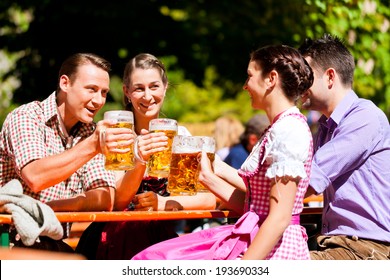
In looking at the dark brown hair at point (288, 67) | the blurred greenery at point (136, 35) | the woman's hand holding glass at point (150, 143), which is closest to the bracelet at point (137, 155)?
the woman's hand holding glass at point (150, 143)

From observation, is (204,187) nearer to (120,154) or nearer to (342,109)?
(120,154)

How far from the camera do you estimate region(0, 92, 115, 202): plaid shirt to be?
3301 mm

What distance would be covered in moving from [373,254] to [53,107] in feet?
5.15

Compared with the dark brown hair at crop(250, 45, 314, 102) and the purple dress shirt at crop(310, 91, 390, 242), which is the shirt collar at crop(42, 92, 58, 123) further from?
the purple dress shirt at crop(310, 91, 390, 242)

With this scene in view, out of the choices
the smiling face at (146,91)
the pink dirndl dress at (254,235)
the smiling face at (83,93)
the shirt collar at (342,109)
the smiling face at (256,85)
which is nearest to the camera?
the pink dirndl dress at (254,235)

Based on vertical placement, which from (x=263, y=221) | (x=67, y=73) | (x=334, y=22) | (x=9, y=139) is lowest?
(x=263, y=221)

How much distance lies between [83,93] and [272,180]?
1162mm

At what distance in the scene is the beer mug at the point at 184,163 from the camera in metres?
3.05

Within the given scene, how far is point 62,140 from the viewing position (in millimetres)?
3580

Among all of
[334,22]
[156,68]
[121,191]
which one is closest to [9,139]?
[121,191]

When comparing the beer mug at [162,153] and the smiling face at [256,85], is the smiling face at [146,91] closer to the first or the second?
the beer mug at [162,153]

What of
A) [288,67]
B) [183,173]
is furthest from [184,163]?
[288,67]

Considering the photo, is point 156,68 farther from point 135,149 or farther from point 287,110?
point 287,110

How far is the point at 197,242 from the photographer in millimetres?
3053
